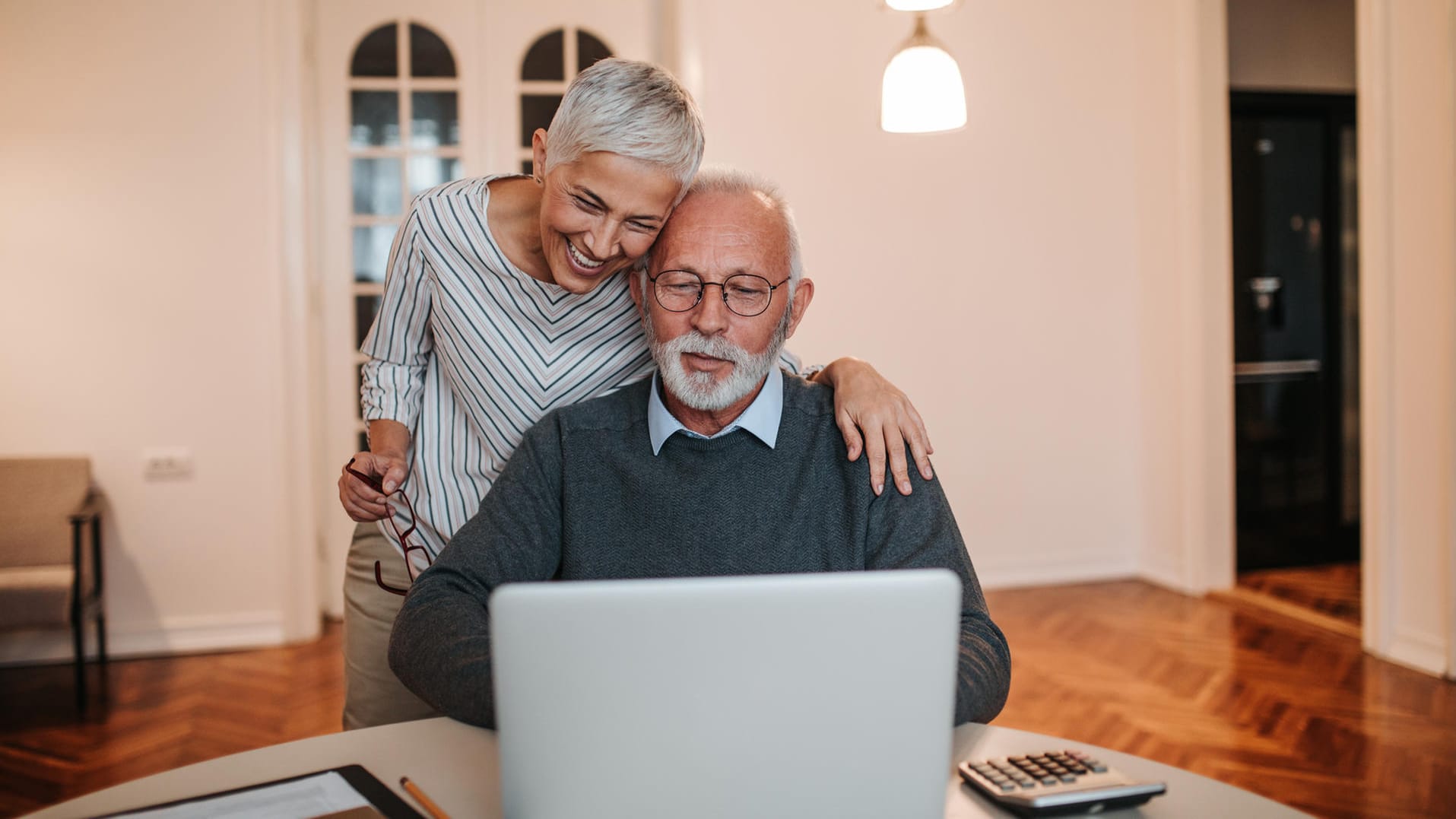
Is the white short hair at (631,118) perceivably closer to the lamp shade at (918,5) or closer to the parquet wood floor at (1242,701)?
the lamp shade at (918,5)

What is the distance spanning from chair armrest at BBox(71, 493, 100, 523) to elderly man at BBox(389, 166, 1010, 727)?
2904 millimetres

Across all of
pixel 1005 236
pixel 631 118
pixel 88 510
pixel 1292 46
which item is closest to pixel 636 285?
pixel 631 118

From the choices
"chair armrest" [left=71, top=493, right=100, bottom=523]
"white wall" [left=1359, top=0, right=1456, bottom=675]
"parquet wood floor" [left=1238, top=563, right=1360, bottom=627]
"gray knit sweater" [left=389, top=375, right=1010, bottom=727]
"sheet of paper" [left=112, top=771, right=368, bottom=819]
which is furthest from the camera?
"parquet wood floor" [left=1238, top=563, right=1360, bottom=627]

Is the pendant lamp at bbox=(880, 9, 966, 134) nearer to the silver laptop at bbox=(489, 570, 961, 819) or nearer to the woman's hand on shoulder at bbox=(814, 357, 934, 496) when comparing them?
the woman's hand on shoulder at bbox=(814, 357, 934, 496)

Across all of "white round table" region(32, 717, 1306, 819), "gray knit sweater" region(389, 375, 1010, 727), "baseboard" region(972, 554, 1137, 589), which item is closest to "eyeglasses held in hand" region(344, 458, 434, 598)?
"gray knit sweater" region(389, 375, 1010, 727)

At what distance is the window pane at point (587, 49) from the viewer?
15.9ft

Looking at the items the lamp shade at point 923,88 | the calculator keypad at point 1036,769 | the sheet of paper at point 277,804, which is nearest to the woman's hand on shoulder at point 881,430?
the calculator keypad at point 1036,769

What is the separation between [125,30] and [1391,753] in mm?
4965

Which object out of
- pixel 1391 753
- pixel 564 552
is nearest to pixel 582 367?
pixel 564 552

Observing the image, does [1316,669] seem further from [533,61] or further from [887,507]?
[533,61]

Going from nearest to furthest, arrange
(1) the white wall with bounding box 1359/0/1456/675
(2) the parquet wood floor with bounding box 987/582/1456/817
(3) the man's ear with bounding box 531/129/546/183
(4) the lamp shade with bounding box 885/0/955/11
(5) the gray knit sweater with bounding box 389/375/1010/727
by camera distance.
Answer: (5) the gray knit sweater with bounding box 389/375/1010/727 → (3) the man's ear with bounding box 531/129/546/183 → (4) the lamp shade with bounding box 885/0/955/11 → (2) the parquet wood floor with bounding box 987/582/1456/817 → (1) the white wall with bounding box 1359/0/1456/675

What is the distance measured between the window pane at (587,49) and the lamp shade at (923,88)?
2.23 metres

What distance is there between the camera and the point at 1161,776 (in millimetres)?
1058

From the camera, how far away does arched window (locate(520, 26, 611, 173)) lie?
4.81 metres
